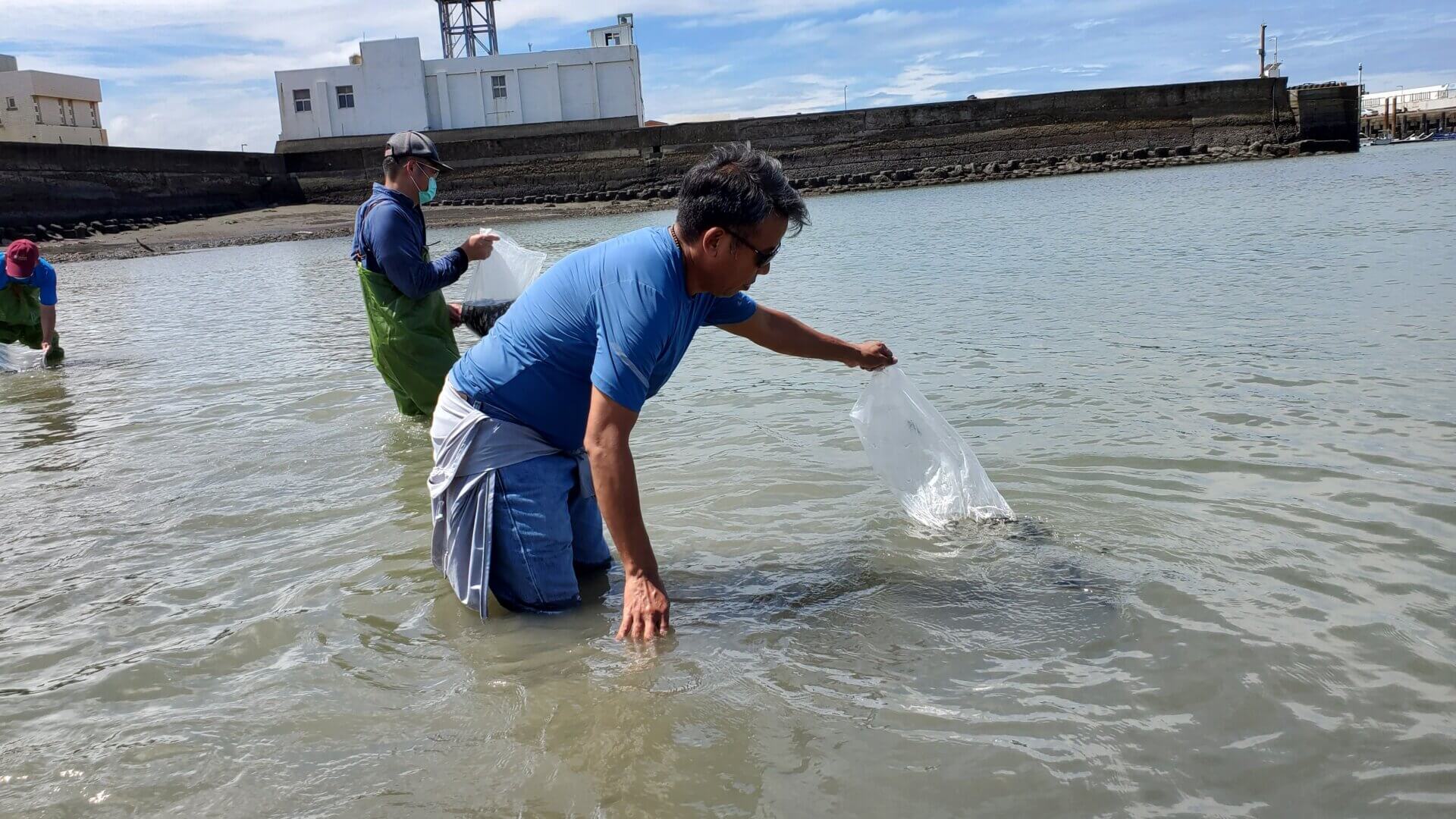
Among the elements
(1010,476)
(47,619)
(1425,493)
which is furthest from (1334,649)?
(47,619)

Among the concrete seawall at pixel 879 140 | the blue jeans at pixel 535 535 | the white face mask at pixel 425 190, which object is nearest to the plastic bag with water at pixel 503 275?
the white face mask at pixel 425 190

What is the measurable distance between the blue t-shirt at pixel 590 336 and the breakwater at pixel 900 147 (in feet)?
115

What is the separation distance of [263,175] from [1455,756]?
143 ft

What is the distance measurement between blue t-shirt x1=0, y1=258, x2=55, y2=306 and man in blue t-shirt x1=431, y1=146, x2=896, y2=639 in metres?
7.09

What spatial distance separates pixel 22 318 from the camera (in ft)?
28.8

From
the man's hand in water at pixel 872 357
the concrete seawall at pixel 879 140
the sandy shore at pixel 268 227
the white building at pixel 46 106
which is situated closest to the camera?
→ the man's hand in water at pixel 872 357

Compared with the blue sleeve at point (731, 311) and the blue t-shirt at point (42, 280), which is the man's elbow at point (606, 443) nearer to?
the blue sleeve at point (731, 311)

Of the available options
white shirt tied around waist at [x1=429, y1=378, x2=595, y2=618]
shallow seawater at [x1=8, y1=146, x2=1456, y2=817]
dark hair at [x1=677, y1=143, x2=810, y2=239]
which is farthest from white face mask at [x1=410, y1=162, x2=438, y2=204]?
dark hair at [x1=677, y1=143, x2=810, y2=239]

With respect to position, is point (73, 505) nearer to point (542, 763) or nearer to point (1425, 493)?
point (542, 763)

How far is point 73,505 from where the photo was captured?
4.84 m

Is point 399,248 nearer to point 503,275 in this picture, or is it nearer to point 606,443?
point 503,275

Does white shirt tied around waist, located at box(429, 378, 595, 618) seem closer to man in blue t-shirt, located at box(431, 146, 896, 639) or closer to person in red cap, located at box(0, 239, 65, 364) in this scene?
man in blue t-shirt, located at box(431, 146, 896, 639)

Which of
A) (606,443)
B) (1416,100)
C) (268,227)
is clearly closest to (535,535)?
(606,443)

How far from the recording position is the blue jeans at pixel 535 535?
300 centimetres
